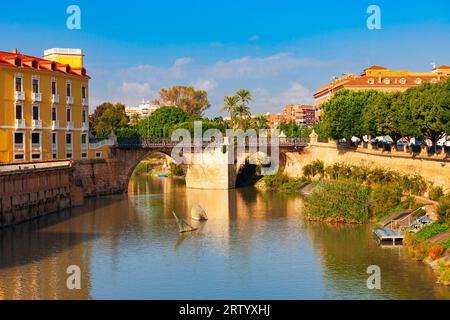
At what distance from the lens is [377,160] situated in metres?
83.9

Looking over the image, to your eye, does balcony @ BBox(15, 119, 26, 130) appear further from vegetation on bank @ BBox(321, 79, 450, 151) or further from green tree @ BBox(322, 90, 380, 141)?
green tree @ BBox(322, 90, 380, 141)

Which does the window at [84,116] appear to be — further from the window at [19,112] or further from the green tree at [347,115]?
the green tree at [347,115]

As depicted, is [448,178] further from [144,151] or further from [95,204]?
[144,151]

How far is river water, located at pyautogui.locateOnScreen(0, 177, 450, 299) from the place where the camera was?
42000mm

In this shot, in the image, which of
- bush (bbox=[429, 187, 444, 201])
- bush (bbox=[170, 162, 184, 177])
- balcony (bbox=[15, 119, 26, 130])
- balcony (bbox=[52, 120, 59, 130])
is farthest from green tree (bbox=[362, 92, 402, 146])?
bush (bbox=[170, 162, 184, 177])

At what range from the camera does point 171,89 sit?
180500 mm

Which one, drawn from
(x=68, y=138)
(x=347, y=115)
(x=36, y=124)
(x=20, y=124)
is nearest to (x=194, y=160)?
(x=68, y=138)

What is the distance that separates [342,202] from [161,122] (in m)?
81.1

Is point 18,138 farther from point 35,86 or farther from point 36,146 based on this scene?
point 35,86

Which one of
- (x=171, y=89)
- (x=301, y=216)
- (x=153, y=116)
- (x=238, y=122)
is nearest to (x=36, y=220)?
(x=301, y=216)

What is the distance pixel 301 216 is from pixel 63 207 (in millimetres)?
27803

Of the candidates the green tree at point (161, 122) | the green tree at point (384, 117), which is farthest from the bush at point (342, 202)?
the green tree at point (161, 122)
